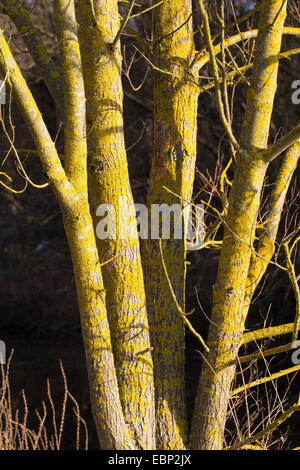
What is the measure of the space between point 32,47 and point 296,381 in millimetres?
5796

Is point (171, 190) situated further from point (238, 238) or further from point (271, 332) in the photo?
point (271, 332)

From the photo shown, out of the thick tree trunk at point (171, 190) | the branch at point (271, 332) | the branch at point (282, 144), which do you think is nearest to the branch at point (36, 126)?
the thick tree trunk at point (171, 190)

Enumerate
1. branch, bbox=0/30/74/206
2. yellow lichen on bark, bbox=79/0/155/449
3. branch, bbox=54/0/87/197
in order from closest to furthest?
branch, bbox=0/30/74/206, branch, bbox=54/0/87/197, yellow lichen on bark, bbox=79/0/155/449

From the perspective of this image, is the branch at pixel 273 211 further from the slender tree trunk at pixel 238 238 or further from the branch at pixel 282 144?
the branch at pixel 282 144

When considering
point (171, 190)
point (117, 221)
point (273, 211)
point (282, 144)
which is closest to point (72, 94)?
point (117, 221)

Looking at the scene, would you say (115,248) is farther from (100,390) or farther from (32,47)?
(32,47)

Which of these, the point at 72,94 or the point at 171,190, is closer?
the point at 72,94

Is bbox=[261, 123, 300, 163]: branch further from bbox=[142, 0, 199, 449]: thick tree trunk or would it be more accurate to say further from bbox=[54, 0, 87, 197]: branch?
bbox=[54, 0, 87, 197]: branch

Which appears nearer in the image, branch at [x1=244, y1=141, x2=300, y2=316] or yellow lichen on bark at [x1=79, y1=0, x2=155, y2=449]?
yellow lichen on bark at [x1=79, y1=0, x2=155, y2=449]

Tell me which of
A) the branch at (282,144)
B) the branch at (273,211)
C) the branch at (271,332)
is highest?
the branch at (282,144)

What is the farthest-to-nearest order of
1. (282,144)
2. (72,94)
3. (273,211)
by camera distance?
(273,211) < (282,144) < (72,94)

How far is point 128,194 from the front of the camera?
332 cm

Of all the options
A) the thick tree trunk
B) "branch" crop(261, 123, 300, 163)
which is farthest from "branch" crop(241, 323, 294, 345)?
"branch" crop(261, 123, 300, 163)

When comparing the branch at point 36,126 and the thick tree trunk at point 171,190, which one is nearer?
the branch at point 36,126
